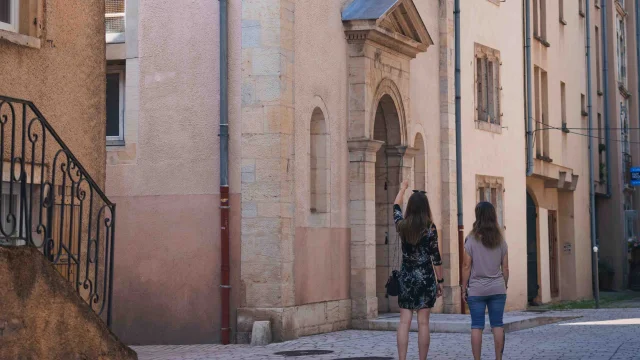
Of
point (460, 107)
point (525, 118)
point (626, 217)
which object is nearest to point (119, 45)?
point (460, 107)

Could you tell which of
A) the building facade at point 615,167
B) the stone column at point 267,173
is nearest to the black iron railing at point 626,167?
the building facade at point 615,167

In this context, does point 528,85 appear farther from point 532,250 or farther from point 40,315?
point 40,315

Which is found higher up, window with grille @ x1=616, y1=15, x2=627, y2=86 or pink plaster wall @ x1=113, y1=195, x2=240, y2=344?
window with grille @ x1=616, y1=15, x2=627, y2=86

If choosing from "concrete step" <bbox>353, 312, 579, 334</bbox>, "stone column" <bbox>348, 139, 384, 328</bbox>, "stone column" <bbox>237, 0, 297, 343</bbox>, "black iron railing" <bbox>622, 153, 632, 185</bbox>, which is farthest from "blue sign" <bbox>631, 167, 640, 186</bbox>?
"stone column" <bbox>237, 0, 297, 343</bbox>

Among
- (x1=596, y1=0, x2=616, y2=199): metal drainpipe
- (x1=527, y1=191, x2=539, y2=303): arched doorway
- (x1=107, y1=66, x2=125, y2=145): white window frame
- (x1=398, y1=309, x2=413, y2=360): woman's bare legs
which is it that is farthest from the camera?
(x1=596, y1=0, x2=616, y2=199): metal drainpipe

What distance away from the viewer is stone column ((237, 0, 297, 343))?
52.9ft

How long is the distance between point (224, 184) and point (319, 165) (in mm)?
2190

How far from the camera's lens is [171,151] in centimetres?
1684

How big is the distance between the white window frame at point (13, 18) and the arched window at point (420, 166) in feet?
39.6

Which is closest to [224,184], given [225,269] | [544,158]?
[225,269]

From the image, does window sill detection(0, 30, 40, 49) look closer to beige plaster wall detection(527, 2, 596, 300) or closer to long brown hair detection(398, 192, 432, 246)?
long brown hair detection(398, 192, 432, 246)

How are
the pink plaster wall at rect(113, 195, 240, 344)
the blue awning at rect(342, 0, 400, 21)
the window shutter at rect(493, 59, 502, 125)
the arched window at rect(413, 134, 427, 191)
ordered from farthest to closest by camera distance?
the window shutter at rect(493, 59, 502, 125) < the arched window at rect(413, 134, 427, 191) < the blue awning at rect(342, 0, 400, 21) < the pink plaster wall at rect(113, 195, 240, 344)

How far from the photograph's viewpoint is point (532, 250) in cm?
3094

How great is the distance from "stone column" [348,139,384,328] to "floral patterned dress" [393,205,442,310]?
693cm
